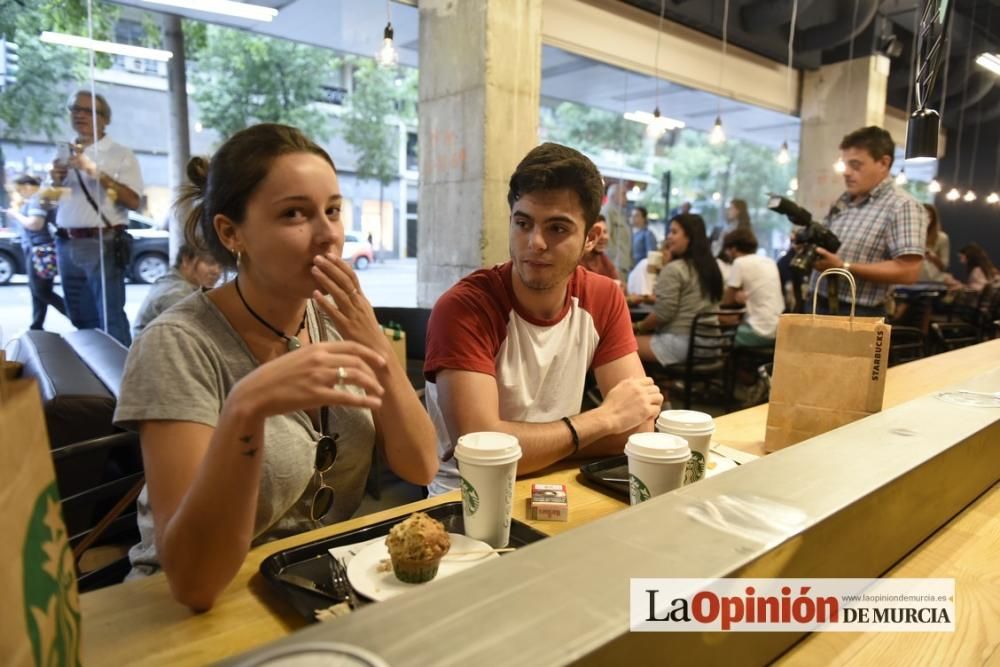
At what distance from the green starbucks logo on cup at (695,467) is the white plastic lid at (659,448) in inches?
4.3

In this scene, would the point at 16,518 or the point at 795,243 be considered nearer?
the point at 16,518

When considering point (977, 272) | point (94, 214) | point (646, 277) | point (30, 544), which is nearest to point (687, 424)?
point (30, 544)

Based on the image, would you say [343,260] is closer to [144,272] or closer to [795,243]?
[795,243]

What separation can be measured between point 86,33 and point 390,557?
4.71 metres

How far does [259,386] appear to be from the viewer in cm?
83

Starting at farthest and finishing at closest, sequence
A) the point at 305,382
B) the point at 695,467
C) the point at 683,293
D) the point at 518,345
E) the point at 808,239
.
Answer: the point at 683,293 < the point at 808,239 < the point at 518,345 < the point at 695,467 < the point at 305,382

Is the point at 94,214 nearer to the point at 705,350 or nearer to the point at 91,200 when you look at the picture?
the point at 91,200

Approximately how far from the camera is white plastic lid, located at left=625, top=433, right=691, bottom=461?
1.02m

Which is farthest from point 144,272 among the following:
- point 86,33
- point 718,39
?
point 718,39

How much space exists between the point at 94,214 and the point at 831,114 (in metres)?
8.48

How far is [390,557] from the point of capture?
2.88 feet

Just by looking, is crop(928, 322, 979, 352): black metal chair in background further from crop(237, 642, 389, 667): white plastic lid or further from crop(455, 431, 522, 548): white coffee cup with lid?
crop(237, 642, 389, 667): white plastic lid

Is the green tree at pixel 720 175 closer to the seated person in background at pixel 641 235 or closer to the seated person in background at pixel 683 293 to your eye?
the seated person in background at pixel 641 235

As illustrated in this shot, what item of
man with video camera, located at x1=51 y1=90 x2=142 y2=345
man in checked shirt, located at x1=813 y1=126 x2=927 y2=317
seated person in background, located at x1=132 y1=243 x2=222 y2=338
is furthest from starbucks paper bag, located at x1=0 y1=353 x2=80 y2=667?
man with video camera, located at x1=51 y1=90 x2=142 y2=345
